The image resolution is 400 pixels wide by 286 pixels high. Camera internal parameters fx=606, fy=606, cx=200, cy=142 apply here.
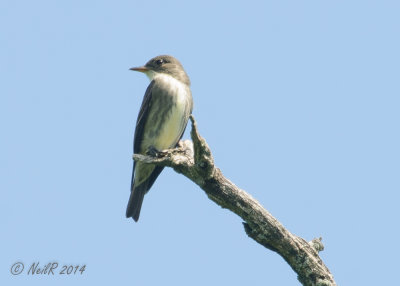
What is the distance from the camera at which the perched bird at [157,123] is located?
29.1 ft

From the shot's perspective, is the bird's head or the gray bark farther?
the bird's head

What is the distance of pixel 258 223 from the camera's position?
6020 millimetres

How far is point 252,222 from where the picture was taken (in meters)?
6.05

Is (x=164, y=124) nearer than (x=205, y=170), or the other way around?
(x=205, y=170)

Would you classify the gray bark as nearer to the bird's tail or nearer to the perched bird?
the perched bird

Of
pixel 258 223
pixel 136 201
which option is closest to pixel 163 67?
pixel 136 201

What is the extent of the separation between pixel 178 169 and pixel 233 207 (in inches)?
33.7

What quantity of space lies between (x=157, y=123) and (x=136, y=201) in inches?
51.5

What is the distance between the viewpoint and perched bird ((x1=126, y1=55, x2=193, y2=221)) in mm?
8883

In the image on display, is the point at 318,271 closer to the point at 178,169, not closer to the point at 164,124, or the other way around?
the point at 178,169

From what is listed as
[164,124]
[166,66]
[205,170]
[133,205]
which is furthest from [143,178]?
[205,170]

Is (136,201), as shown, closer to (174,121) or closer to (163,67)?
(174,121)

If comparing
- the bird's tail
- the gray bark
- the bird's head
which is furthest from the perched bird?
the gray bark

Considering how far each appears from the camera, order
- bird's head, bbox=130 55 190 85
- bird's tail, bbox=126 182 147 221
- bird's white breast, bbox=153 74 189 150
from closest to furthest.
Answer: bird's white breast, bbox=153 74 189 150 → bird's tail, bbox=126 182 147 221 → bird's head, bbox=130 55 190 85
